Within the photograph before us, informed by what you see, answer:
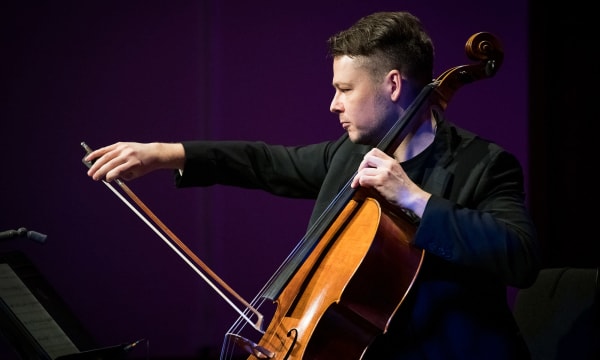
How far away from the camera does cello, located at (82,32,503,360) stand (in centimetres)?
149

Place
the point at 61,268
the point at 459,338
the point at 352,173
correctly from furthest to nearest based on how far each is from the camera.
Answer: the point at 61,268 < the point at 352,173 < the point at 459,338

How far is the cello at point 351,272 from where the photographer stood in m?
1.49

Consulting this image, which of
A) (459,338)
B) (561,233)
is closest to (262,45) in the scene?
(561,233)

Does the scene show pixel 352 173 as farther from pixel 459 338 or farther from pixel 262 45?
pixel 262 45

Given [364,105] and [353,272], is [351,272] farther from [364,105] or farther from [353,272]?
[364,105]

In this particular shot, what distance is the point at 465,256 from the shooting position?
1516mm

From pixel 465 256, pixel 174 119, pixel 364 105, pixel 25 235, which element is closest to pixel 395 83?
pixel 364 105

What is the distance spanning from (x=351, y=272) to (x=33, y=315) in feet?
2.10

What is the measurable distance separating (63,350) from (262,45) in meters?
1.83

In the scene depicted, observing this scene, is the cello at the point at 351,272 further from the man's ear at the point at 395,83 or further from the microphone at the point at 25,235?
the microphone at the point at 25,235

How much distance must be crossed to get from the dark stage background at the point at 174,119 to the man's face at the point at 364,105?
1.46 meters

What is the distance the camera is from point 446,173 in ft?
5.47

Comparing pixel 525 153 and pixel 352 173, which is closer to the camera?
pixel 352 173

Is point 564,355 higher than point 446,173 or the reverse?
the reverse
